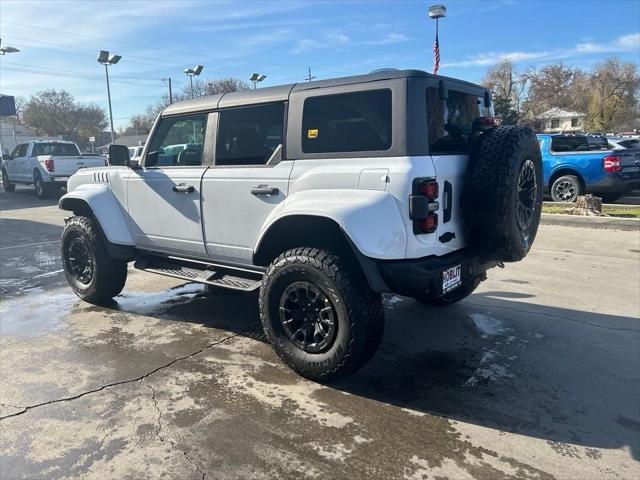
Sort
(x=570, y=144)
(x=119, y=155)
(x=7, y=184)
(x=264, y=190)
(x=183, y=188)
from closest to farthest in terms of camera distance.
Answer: (x=264, y=190) → (x=183, y=188) → (x=119, y=155) → (x=570, y=144) → (x=7, y=184)

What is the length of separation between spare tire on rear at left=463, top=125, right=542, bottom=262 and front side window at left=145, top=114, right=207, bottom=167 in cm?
234

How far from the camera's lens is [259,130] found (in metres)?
4.00

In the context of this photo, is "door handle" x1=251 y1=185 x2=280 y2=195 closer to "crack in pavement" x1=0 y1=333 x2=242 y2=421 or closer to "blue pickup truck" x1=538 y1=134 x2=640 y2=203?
"crack in pavement" x1=0 y1=333 x2=242 y2=421

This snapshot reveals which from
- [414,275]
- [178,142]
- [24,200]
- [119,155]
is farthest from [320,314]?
[24,200]

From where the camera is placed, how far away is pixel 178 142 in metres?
4.67

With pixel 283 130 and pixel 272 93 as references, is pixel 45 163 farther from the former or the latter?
pixel 283 130

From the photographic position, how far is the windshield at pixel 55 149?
17344mm

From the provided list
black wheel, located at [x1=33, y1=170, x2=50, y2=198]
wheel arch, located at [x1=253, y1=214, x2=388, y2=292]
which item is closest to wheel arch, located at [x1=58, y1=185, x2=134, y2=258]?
wheel arch, located at [x1=253, y1=214, x2=388, y2=292]

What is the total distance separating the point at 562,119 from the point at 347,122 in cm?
8301

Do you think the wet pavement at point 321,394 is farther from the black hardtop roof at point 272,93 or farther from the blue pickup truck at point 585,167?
the blue pickup truck at point 585,167

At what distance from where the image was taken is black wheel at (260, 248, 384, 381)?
3.20 m

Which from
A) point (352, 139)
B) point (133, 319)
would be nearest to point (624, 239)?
point (352, 139)

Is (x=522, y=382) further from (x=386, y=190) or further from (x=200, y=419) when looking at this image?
(x=200, y=419)

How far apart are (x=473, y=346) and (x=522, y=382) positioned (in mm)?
652
